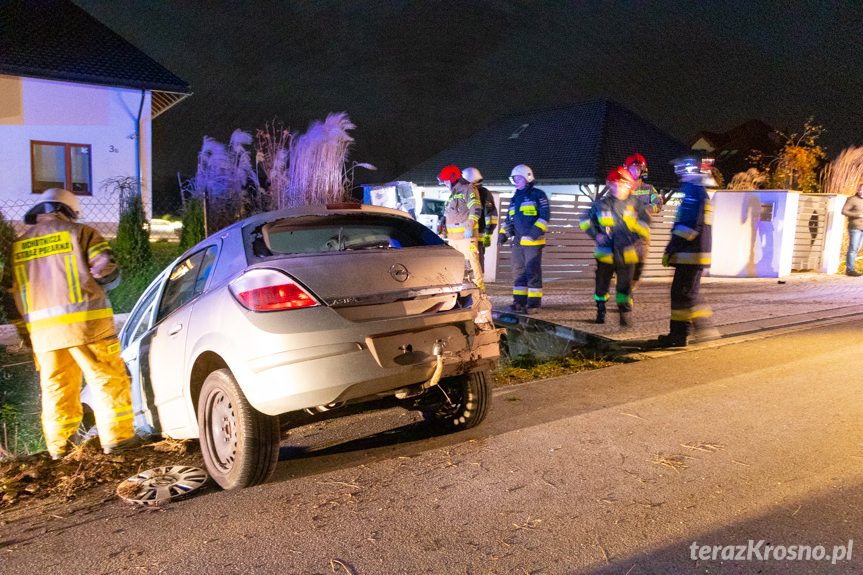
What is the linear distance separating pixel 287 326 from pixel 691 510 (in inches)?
85.3

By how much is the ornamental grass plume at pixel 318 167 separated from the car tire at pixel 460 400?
8.94m

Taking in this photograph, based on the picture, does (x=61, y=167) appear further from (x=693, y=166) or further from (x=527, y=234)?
(x=693, y=166)

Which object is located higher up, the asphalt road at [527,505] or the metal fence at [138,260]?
the metal fence at [138,260]

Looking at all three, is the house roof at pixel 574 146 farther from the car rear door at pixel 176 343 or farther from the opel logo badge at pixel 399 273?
the opel logo badge at pixel 399 273

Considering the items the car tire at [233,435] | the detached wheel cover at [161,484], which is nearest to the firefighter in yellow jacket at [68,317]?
the detached wheel cover at [161,484]

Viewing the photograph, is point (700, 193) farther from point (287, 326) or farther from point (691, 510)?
point (287, 326)

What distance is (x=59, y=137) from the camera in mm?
17969

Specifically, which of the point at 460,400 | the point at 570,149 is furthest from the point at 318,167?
the point at 570,149

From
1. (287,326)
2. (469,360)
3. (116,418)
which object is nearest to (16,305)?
(116,418)

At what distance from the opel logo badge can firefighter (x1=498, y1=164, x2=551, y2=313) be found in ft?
17.6

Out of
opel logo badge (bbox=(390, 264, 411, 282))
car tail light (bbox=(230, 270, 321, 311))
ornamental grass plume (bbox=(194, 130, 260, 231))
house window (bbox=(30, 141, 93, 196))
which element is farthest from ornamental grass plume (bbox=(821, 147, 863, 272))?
house window (bbox=(30, 141, 93, 196))

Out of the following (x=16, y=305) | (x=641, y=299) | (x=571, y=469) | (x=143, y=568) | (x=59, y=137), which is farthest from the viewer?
(x=59, y=137)

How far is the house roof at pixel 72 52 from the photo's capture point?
56.8ft

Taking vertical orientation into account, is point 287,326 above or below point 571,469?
above
